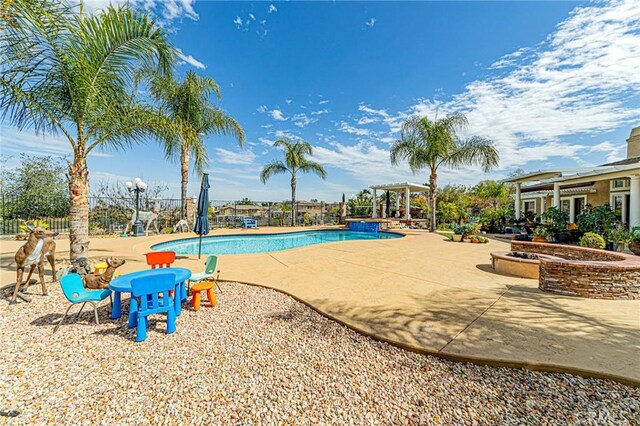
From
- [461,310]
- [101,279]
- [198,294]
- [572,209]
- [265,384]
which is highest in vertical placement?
[572,209]

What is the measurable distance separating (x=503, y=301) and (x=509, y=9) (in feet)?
32.2

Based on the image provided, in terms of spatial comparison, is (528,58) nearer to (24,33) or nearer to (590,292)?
(590,292)

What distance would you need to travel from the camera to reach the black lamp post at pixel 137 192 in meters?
13.5

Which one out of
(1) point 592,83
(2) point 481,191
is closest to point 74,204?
(1) point 592,83

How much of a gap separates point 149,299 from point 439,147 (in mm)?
15558

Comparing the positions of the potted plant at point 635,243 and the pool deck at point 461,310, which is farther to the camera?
the potted plant at point 635,243

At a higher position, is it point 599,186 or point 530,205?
point 599,186

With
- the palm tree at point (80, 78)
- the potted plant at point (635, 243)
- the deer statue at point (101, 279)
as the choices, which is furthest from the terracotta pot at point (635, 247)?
the palm tree at point (80, 78)

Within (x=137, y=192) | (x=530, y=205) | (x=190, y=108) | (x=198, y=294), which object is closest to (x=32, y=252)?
(x=198, y=294)

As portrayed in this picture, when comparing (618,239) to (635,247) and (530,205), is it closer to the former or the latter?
(635,247)

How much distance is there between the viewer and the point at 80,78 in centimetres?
520

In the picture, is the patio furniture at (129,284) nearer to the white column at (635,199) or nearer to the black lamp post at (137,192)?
the black lamp post at (137,192)

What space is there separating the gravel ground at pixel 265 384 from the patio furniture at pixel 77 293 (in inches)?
13.0

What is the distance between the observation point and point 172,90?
44.1 feet
